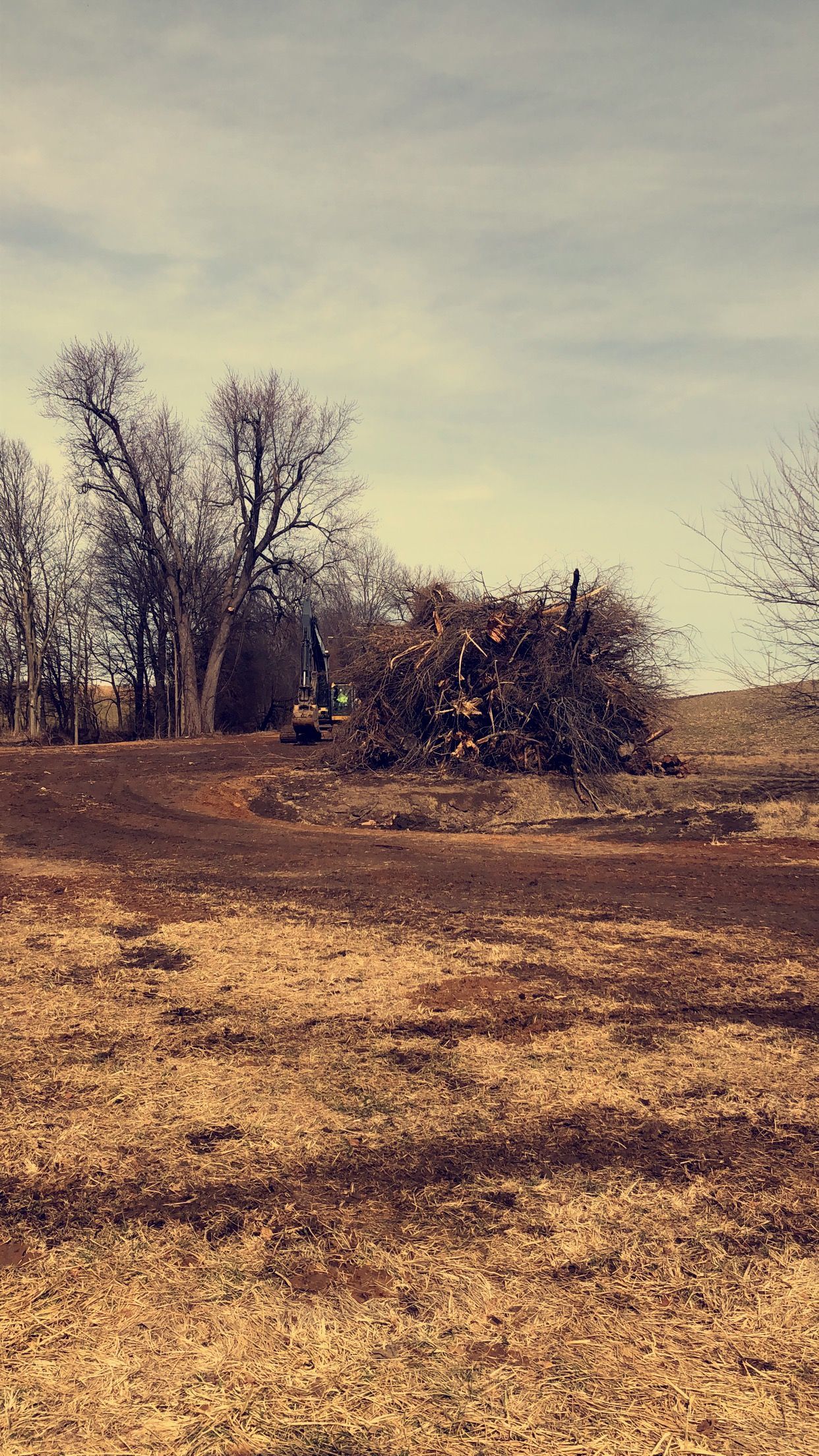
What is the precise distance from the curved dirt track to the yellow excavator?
261 inches

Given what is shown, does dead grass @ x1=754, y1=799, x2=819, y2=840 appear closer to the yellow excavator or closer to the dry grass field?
the dry grass field

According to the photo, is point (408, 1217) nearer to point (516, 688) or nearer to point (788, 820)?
point (788, 820)

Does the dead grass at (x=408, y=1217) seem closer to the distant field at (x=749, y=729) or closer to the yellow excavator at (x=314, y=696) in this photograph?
the distant field at (x=749, y=729)

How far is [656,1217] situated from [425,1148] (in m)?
0.94

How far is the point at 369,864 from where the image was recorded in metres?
10.6

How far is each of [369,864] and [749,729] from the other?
63.5ft

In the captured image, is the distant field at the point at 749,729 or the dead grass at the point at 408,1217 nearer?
the dead grass at the point at 408,1217

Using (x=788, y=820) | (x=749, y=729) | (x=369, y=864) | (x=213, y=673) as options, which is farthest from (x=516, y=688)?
(x=213, y=673)

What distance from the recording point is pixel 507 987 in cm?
592

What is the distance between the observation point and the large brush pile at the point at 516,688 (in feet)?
54.8

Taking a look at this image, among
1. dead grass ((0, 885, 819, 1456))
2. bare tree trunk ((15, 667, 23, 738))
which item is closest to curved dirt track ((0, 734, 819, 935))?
dead grass ((0, 885, 819, 1456))

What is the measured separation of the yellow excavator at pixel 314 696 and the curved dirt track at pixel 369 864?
21.7 ft

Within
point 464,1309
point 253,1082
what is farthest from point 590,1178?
point 253,1082

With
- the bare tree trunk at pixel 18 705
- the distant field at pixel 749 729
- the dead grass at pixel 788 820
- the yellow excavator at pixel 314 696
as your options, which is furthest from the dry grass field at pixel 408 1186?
the bare tree trunk at pixel 18 705
